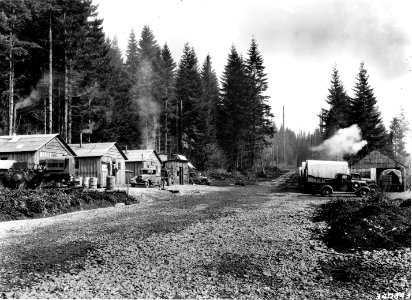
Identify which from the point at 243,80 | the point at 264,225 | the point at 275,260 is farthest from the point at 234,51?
the point at 275,260

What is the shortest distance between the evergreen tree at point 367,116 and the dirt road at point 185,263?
135 ft

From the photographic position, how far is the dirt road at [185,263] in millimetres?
5930

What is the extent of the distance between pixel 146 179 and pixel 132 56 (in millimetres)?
38068

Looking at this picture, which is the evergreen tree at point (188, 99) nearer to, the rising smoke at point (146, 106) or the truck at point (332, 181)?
the rising smoke at point (146, 106)

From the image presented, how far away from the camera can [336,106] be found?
5694cm

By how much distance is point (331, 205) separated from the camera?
52.1 ft

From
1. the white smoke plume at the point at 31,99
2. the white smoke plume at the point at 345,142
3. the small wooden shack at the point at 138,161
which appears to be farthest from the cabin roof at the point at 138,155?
the white smoke plume at the point at 345,142

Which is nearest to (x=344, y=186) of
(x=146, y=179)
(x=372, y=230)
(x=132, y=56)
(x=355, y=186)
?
(x=355, y=186)

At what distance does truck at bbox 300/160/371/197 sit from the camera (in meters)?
24.3

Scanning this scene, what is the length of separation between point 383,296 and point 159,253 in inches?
193

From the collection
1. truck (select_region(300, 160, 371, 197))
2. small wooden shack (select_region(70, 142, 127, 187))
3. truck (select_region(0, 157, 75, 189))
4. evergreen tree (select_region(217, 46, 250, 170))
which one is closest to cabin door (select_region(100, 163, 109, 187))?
small wooden shack (select_region(70, 142, 127, 187))

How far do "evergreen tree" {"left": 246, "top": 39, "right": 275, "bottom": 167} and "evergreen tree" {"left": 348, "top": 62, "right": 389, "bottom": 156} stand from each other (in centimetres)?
1326

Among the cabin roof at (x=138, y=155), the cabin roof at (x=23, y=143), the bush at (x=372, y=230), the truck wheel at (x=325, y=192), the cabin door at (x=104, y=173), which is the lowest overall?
the truck wheel at (x=325, y=192)

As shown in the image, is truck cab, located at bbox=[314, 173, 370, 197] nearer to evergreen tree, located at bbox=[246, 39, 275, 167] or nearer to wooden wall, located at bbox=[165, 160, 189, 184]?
wooden wall, located at bbox=[165, 160, 189, 184]
